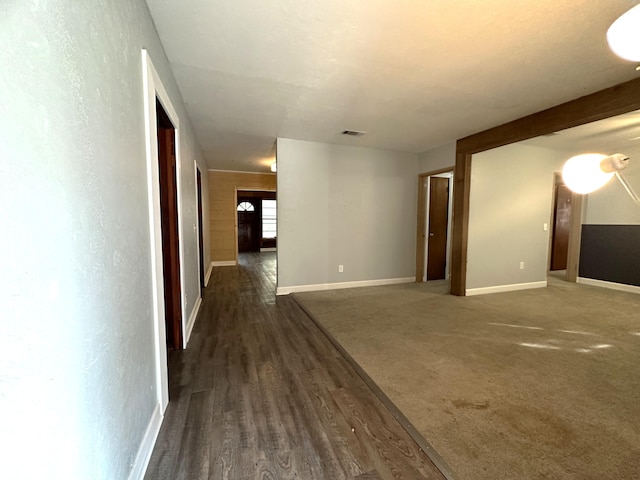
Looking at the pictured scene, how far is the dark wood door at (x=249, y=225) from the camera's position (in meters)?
10.0

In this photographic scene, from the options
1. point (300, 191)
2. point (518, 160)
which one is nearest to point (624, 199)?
point (518, 160)

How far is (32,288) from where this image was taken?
2.06ft

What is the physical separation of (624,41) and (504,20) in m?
1.01

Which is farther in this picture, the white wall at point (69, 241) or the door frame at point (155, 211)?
the door frame at point (155, 211)

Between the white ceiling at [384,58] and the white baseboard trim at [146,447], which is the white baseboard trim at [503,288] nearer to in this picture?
the white ceiling at [384,58]

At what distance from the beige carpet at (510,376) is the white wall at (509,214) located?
74 centimetres

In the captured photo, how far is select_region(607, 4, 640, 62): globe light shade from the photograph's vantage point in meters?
0.89

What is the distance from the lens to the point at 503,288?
4652 mm

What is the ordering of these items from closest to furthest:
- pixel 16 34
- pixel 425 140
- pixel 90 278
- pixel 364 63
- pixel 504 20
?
pixel 16 34 → pixel 90 278 → pixel 504 20 → pixel 364 63 → pixel 425 140

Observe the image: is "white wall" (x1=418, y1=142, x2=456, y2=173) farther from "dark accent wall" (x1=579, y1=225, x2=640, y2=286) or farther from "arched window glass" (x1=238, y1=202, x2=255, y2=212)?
"arched window glass" (x1=238, y1=202, x2=255, y2=212)

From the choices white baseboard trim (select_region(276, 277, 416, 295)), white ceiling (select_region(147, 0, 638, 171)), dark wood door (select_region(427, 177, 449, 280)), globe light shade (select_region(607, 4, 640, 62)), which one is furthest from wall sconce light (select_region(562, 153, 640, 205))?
dark wood door (select_region(427, 177, 449, 280))

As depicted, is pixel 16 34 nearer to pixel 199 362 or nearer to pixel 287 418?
pixel 287 418

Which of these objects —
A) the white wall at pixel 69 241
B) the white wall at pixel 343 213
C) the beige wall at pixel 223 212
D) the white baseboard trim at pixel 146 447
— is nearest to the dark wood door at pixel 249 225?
the beige wall at pixel 223 212

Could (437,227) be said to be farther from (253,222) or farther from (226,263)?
(253,222)
